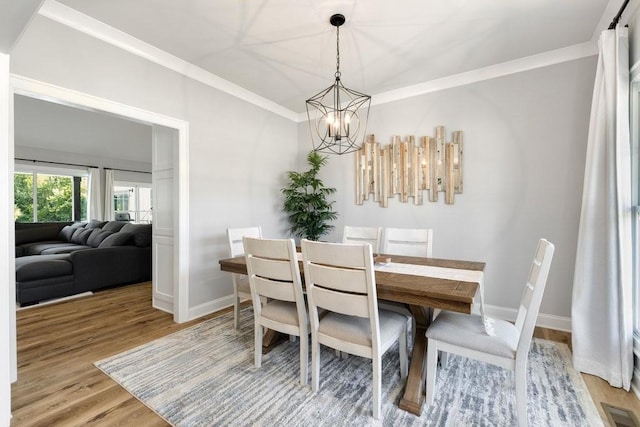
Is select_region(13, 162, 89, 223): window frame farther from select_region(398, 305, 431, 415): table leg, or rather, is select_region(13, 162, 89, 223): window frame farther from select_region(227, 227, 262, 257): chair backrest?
select_region(398, 305, 431, 415): table leg

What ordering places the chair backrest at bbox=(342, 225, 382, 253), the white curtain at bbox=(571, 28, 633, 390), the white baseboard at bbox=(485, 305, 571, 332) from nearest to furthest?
the white curtain at bbox=(571, 28, 633, 390), the white baseboard at bbox=(485, 305, 571, 332), the chair backrest at bbox=(342, 225, 382, 253)

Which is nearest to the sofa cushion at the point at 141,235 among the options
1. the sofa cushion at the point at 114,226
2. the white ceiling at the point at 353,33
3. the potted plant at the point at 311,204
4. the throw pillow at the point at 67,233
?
the sofa cushion at the point at 114,226

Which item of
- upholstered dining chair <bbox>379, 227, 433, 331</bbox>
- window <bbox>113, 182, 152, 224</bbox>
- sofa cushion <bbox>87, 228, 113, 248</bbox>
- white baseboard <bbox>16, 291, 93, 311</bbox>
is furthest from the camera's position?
window <bbox>113, 182, 152, 224</bbox>

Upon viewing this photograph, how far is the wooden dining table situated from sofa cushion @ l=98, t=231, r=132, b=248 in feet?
13.7

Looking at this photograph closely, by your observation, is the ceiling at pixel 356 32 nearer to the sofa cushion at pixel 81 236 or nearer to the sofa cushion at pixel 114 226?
the sofa cushion at pixel 114 226

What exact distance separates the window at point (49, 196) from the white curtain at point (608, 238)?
8920 millimetres

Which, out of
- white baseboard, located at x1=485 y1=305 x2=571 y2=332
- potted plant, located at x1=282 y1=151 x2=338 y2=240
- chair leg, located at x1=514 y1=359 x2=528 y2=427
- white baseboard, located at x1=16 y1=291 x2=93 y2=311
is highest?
potted plant, located at x1=282 y1=151 x2=338 y2=240

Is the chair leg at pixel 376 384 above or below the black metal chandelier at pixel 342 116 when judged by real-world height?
below

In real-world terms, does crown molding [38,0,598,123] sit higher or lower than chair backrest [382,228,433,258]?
higher

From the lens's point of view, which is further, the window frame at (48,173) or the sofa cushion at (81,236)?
the window frame at (48,173)

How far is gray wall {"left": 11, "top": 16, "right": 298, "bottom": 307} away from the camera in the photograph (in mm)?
2139

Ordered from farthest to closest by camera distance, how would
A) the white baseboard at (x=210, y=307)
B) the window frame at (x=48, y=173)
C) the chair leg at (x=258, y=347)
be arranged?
the window frame at (x=48, y=173) < the white baseboard at (x=210, y=307) < the chair leg at (x=258, y=347)

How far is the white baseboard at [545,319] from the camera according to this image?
268 cm

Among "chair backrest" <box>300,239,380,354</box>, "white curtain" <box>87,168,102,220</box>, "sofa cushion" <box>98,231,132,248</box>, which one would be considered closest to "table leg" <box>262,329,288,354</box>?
"chair backrest" <box>300,239,380,354</box>
